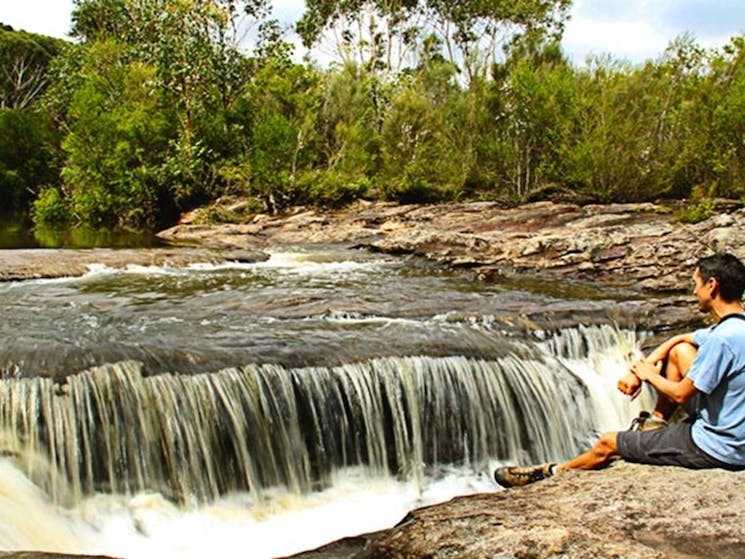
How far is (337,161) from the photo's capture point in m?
26.9

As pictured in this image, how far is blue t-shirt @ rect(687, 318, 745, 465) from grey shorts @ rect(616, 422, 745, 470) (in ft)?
0.22

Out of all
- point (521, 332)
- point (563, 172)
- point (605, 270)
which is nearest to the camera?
point (521, 332)

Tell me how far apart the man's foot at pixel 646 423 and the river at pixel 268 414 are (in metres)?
2.09

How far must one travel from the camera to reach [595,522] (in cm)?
349

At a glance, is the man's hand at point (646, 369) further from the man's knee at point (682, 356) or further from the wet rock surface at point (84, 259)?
the wet rock surface at point (84, 259)

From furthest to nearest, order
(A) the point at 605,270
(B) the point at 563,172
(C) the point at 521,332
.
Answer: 1. (B) the point at 563,172
2. (A) the point at 605,270
3. (C) the point at 521,332

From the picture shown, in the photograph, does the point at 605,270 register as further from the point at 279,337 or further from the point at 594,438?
the point at 279,337


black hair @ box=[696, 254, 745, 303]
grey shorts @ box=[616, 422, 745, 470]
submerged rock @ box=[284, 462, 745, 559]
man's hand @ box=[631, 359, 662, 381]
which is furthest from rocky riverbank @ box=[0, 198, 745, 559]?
black hair @ box=[696, 254, 745, 303]

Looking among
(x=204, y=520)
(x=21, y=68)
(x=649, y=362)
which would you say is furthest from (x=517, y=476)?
(x=21, y=68)

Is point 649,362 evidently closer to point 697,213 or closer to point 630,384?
point 630,384

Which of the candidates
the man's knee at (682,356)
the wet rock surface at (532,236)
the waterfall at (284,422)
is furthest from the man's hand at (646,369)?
the wet rock surface at (532,236)

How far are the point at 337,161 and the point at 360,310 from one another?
18.4m

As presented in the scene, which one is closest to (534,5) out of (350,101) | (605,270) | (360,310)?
(350,101)

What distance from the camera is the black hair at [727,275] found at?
4055mm
